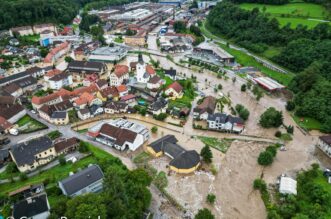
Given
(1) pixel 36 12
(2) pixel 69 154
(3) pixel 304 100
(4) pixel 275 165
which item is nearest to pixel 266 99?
(3) pixel 304 100

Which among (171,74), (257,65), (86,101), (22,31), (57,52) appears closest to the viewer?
(86,101)

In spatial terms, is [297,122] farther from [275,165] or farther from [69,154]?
[69,154]

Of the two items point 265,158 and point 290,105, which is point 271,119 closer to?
point 290,105

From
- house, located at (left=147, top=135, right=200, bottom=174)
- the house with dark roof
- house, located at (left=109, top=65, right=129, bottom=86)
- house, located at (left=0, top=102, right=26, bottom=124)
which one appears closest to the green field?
A: the house with dark roof

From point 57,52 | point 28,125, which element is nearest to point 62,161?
point 28,125

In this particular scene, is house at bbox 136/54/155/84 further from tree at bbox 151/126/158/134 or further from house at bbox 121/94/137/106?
tree at bbox 151/126/158/134
